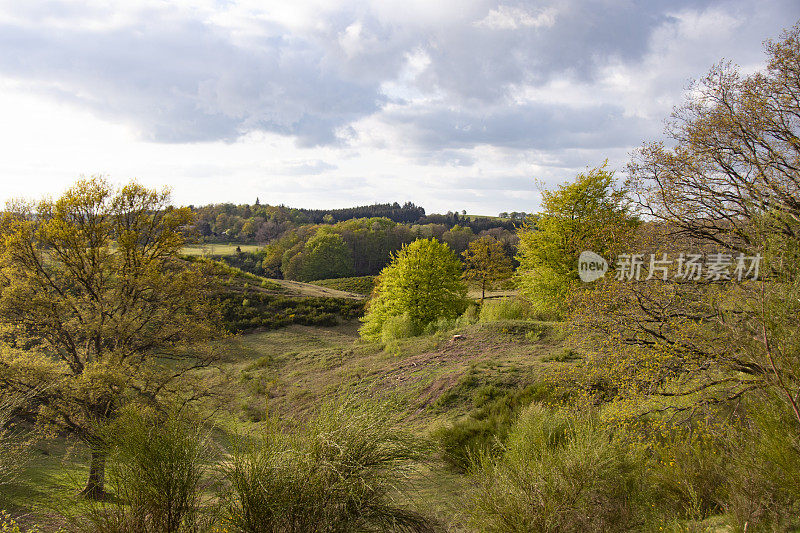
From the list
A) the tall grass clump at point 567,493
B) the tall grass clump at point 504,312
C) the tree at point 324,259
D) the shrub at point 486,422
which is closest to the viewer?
the tall grass clump at point 567,493

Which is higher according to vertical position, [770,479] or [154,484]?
[770,479]

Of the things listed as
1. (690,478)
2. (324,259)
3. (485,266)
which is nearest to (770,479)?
(690,478)

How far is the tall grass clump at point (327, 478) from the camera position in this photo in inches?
137

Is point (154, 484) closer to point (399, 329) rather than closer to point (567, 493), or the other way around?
point (567, 493)

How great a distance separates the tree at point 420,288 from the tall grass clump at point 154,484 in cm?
1887

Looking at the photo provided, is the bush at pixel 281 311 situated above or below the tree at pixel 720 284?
below

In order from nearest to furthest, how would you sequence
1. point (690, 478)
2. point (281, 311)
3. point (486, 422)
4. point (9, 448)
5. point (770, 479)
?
point (770, 479) → point (690, 478) → point (9, 448) → point (486, 422) → point (281, 311)

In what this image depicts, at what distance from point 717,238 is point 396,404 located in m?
8.91

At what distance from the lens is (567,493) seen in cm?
448

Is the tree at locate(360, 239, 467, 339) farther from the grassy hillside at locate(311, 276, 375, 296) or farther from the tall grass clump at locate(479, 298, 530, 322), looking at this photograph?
the grassy hillside at locate(311, 276, 375, 296)

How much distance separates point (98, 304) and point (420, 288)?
16268 millimetres

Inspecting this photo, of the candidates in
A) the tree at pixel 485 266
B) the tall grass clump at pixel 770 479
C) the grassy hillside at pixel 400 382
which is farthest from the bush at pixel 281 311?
the tall grass clump at pixel 770 479

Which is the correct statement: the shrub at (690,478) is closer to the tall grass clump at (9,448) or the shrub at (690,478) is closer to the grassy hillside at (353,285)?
the tall grass clump at (9,448)

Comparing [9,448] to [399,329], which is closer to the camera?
[9,448]
